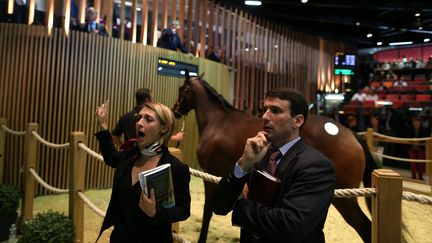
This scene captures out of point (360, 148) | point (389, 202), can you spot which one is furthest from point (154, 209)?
point (360, 148)

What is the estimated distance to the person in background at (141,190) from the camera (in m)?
1.46

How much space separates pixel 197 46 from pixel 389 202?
20.9 ft

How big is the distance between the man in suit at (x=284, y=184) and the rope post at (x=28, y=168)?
119 inches

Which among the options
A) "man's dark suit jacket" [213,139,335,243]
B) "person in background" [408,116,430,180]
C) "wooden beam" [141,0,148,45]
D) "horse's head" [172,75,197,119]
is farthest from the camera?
"person in background" [408,116,430,180]

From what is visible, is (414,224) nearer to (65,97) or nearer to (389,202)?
(389,202)

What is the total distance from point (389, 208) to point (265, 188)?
0.63 metres

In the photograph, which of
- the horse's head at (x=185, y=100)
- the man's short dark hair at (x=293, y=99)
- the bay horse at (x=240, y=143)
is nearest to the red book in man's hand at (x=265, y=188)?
the man's short dark hair at (x=293, y=99)

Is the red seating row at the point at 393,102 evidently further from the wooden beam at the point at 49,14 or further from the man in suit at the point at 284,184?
the man in suit at the point at 284,184

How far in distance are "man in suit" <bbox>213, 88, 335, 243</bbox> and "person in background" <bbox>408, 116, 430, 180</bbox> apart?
630 cm

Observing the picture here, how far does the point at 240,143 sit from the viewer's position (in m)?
3.12

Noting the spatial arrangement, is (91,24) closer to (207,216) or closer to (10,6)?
(10,6)

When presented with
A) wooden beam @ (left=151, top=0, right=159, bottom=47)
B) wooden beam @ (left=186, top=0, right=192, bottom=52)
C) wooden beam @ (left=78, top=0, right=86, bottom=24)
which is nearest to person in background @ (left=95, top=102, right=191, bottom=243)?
wooden beam @ (left=78, top=0, right=86, bottom=24)

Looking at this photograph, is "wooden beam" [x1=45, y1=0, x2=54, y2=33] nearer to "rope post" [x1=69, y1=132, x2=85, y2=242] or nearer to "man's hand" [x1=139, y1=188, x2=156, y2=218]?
"rope post" [x1=69, y1=132, x2=85, y2=242]

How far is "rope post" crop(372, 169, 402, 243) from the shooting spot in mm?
1366
